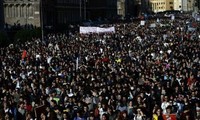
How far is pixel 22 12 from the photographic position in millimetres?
96375

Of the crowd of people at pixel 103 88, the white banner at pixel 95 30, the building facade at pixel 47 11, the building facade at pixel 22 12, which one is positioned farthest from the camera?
the building facade at pixel 47 11

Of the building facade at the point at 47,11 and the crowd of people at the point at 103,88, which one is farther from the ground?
the building facade at the point at 47,11

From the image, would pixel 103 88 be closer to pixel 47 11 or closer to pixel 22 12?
pixel 22 12

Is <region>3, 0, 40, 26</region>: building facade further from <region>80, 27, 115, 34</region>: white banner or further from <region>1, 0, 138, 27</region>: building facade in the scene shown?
<region>80, 27, 115, 34</region>: white banner

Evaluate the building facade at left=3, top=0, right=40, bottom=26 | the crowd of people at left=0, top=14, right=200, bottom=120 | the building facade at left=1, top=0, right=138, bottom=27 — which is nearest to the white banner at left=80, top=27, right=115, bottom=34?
the crowd of people at left=0, top=14, right=200, bottom=120

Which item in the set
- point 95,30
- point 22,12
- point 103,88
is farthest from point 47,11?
point 103,88

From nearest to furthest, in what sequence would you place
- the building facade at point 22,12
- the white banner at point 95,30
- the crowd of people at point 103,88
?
the crowd of people at point 103,88, the white banner at point 95,30, the building facade at point 22,12

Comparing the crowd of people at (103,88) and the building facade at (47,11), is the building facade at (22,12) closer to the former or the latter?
the building facade at (47,11)

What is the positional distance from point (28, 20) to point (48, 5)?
1018 centimetres

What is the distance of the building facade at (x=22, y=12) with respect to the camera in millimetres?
94000

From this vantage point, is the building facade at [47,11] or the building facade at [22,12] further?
the building facade at [47,11]

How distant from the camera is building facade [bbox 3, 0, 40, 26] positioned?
94.0 m

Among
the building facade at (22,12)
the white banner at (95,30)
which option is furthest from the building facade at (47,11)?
the white banner at (95,30)

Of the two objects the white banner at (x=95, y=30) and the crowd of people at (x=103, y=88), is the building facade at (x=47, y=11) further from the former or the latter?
the crowd of people at (x=103, y=88)
